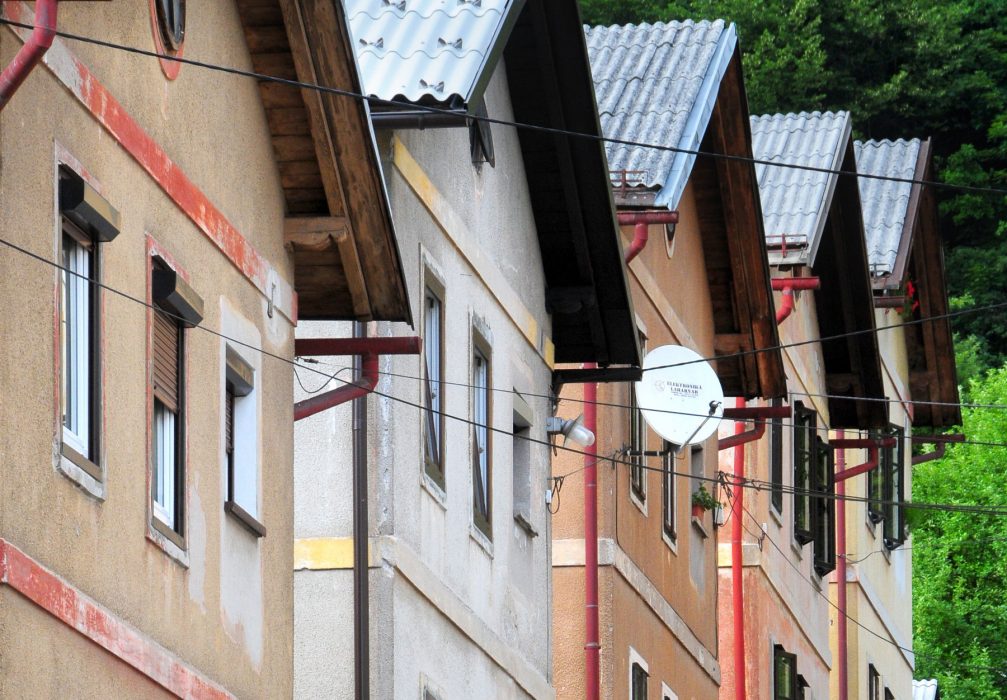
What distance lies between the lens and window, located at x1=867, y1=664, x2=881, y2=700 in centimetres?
3503

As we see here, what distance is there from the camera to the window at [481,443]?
1709 cm

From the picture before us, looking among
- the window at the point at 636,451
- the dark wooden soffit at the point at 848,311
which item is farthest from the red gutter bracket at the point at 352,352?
the dark wooden soffit at the point at 848,311

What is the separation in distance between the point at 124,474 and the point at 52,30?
8.69 feet

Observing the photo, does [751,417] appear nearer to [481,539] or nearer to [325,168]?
[481,539]

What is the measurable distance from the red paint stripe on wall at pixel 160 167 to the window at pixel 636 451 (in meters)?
9.04

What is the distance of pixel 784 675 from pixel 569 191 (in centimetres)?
1111

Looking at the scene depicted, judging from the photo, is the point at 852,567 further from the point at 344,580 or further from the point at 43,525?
the point at 43,525

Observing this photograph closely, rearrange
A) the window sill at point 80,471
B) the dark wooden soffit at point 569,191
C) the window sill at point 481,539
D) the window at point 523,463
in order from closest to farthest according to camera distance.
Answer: the window sill at point 80,471, the window sill at point 481,539, the dark wooden soffit at point 569,191, the window at point 523,463

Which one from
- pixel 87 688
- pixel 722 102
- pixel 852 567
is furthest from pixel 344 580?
pixel 852 567

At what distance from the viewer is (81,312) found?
32.7 ft

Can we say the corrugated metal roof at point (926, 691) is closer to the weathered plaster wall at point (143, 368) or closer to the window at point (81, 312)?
the weathered plaster wall at point (143, 368)

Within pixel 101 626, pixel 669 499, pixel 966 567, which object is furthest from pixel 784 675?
pixel 966 567

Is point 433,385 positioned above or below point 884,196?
below

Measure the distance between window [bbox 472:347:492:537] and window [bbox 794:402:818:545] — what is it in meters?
13.1
